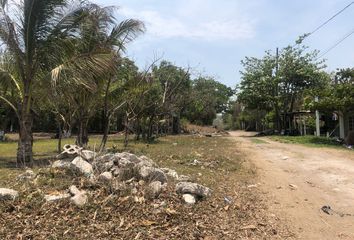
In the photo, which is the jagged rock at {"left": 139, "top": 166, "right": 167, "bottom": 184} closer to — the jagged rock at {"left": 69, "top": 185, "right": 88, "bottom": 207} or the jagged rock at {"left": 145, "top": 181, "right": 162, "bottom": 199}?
the jagged rock at {"left": 145, "top": 181, "right": 162, "bottom": 199}

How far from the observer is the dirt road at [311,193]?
6.97 m

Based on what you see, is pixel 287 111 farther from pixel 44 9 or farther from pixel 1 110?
pixel 44 9

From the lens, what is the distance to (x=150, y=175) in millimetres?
8055

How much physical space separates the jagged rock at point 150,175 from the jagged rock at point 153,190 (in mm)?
561

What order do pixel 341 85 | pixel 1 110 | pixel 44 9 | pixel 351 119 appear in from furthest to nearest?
pixel 1 110 < pixel 351 119 < pixel 341 85 < pixel 44 9

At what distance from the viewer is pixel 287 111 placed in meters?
39.8

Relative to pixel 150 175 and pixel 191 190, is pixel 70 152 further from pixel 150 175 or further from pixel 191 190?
pixel 191 190

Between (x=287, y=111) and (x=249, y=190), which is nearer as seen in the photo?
(x=249, y=190)

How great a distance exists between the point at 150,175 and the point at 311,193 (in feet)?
12.8

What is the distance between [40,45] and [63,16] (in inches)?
43.6

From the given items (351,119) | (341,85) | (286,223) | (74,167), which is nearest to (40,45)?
(74,167)

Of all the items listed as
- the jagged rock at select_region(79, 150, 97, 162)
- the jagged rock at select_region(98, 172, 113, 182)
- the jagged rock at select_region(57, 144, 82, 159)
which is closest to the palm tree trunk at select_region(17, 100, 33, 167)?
the jagged rock at select_region(57, 144, 82, 159)

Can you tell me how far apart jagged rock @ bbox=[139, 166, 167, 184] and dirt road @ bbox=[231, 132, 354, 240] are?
2.10 m

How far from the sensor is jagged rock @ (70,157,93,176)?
7707 mm
